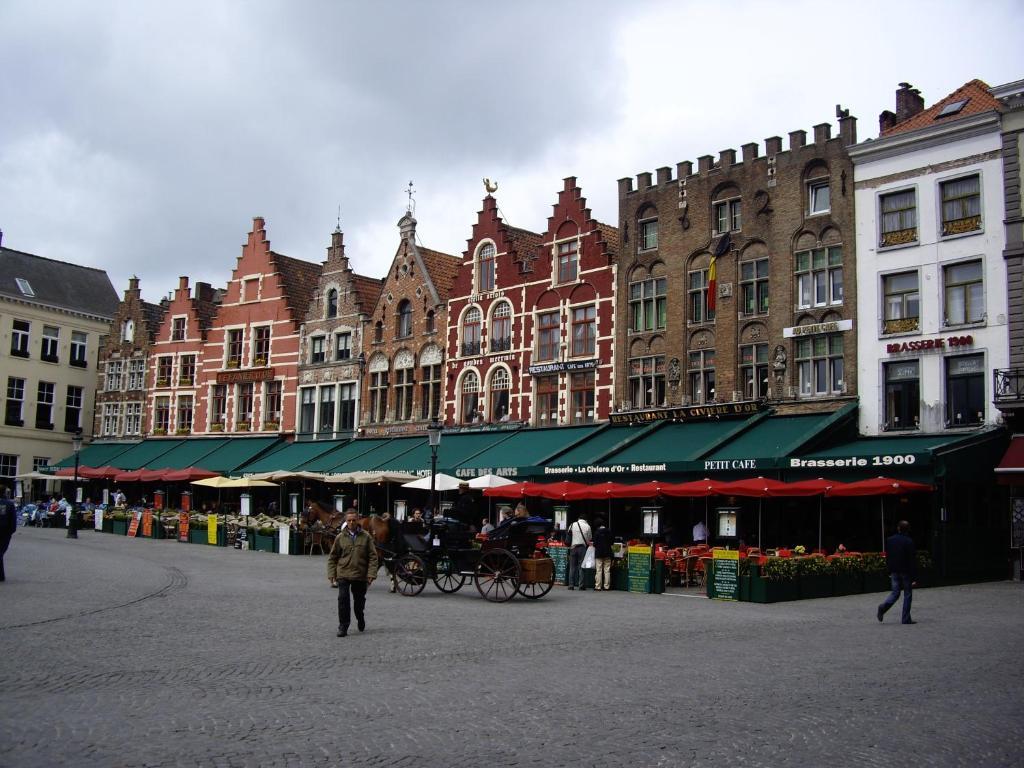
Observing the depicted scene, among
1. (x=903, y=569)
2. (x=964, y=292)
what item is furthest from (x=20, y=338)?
(x=903, y=569)

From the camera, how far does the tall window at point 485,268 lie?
130 feet

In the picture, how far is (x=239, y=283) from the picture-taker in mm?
51875

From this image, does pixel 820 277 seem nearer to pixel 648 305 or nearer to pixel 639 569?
pixel 648 305

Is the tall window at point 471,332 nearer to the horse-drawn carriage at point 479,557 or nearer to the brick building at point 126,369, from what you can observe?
the horse-drawn carriage at point 479,557

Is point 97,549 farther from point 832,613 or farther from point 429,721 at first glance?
point 429,721

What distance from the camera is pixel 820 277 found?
1181 inches

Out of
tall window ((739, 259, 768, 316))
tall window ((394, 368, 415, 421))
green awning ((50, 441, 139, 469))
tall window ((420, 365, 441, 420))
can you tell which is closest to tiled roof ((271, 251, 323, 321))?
tall window ((394, 368, 415, 421))

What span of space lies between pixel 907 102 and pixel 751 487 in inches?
549

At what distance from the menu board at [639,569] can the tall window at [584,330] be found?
546 inches

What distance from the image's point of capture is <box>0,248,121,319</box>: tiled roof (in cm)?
6003

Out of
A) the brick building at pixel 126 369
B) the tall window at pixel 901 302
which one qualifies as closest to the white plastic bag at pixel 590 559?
the tall window at pixel 901 302

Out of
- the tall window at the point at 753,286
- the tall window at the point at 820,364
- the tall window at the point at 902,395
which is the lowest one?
the tall window at the point at 902,395

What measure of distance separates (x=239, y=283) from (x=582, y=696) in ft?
149

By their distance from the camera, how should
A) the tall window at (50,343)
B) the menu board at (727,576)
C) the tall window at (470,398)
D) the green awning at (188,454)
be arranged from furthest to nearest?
the tall window at (50,343)
the green awning at (188,454)
the tall window at (470,398)
the menu board at (727,576)
